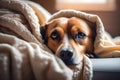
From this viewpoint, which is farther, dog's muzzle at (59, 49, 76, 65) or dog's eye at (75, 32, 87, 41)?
dog's eye at (75, 32, 87, 41)

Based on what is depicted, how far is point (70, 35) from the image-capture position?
4.19 feet

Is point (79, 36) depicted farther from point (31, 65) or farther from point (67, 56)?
point (31, 65)

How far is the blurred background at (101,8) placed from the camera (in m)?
2.34

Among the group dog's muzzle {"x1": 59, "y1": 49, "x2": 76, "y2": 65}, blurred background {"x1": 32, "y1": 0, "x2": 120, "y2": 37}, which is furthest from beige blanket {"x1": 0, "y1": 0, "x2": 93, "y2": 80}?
blurred background {"x1": 32, "y1": 0, "x2": 120, "y2": 37}

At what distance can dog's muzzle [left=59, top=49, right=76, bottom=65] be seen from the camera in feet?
3.44

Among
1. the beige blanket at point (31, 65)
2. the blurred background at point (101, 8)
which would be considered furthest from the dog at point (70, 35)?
the blurred background at point (101, 8)

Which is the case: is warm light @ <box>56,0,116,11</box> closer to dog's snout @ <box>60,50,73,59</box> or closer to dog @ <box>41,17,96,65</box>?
dog @ <box>41,17,96,65</box>

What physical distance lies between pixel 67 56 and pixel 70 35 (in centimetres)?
22

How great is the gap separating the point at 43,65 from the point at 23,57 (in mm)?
85

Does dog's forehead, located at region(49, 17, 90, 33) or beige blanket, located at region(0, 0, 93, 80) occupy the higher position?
dog's forehead, located at region(49, 17, 90, 33)

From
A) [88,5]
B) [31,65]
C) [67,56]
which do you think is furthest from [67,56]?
[88,5]

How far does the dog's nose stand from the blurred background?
1290mm

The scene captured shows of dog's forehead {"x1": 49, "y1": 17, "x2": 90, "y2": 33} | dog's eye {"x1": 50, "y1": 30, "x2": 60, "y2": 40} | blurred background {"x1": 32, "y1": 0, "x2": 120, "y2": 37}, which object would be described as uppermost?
dog's forehead {"x1": 49, "y1": 17, "x2": 90, "y2": 33}

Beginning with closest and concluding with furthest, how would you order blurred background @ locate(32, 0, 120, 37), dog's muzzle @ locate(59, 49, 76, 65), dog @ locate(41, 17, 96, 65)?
1. dog's muzzle @ locate(59, 49, 76, 65)
2. dog @ locate(41, 17, 96, 65)
3. blurred background @ locate(32, 0, 120, 37)
